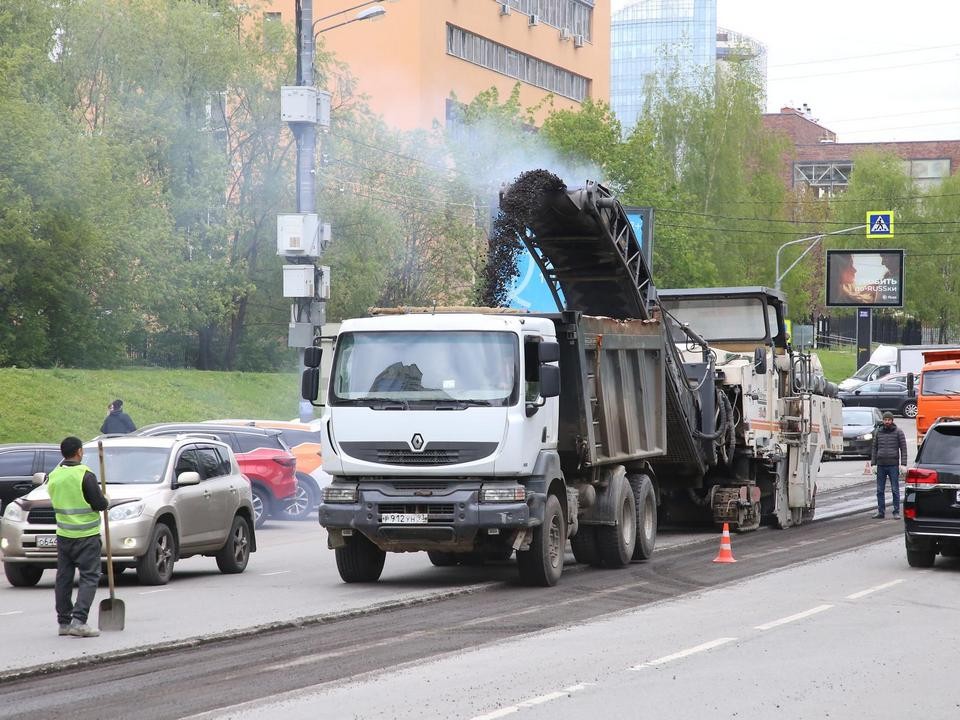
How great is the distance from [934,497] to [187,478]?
8364mm

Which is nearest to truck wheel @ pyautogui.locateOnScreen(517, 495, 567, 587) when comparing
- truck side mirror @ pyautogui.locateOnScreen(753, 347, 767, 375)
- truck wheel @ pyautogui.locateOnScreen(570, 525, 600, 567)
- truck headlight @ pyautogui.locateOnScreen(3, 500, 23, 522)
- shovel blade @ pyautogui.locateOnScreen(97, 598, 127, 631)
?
truck wheel @ pyautogui.locateOnScreen(570, 525, 600, 567)

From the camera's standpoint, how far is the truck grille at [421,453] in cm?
1611

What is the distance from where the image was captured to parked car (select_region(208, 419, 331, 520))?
1113 inches

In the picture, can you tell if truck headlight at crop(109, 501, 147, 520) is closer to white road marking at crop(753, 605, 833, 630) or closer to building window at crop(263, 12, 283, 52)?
white road marking at crop(753, 605, 833, 630)

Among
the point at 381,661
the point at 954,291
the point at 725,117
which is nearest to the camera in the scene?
the point at 381,661

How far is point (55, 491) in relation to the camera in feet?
44.3

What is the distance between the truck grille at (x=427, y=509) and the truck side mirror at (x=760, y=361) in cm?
923

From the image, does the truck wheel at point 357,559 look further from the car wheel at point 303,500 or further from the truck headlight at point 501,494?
the car wheel at point 303,500

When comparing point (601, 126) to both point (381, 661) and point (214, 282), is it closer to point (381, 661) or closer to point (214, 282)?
point (214, 282)

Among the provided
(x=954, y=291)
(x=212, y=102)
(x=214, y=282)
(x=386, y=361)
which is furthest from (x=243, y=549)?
(x=954, y=291)

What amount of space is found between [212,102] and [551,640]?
3971 centimetres

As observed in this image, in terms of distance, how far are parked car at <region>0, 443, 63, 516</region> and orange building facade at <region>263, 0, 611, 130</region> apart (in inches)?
1384

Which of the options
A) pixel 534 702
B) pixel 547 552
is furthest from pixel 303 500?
pixel 534 702

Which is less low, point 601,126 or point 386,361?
point 601,126
